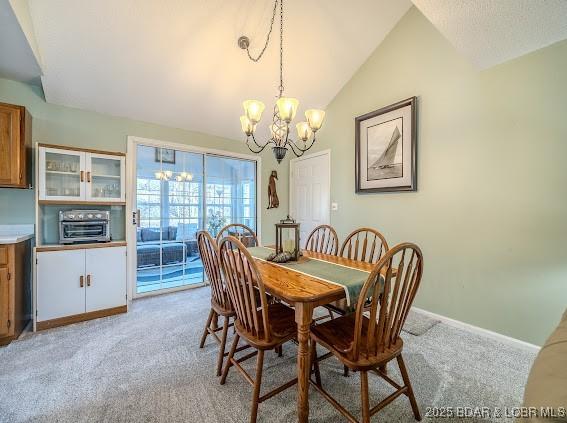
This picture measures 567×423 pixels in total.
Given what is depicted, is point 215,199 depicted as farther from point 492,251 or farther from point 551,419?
point 551,419

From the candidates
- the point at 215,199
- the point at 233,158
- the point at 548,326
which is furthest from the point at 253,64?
the point at 548,326

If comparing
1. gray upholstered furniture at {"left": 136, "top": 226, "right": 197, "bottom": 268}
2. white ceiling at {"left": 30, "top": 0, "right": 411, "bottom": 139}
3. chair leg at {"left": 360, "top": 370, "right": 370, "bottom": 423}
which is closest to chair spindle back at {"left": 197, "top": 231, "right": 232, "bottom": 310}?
chair leg at {"left": 360, "top": 370, "right": 370, "bottom": 423}

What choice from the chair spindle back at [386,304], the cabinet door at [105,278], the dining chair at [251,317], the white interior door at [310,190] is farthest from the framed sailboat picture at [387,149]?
the cabinet door at [105,278]

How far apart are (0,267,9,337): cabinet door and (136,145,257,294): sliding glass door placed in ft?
4.06

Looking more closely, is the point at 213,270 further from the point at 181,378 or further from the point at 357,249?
the point at 357,249

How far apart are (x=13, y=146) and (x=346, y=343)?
10.6 ft

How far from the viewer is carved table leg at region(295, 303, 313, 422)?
126cm

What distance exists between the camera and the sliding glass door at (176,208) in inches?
131

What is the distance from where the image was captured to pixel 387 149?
2.99 m

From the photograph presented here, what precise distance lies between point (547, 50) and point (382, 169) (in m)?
1.58

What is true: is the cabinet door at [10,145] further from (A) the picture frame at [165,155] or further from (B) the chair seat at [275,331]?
(B) the chair seat at [275,331]

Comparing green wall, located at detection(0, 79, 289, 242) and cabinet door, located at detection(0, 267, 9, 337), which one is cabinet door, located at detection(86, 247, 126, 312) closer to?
cabinet door, located at detection(0, 267, 9, 337)

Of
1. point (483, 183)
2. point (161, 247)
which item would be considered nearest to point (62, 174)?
point (161, 247)

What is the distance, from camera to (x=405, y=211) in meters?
2.88
